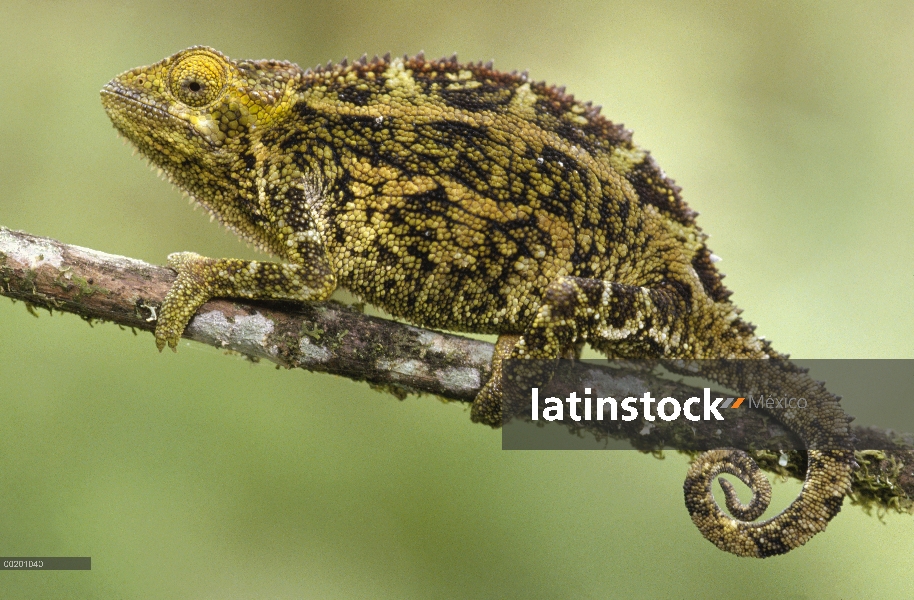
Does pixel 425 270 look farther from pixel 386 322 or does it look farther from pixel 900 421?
pixel 900 421

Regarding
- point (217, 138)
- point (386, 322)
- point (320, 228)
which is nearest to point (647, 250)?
point (386, 322)

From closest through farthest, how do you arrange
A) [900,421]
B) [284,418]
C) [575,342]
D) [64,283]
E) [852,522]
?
[64,283] < [575,342] < [900,421] < [852,522] < [284,418]

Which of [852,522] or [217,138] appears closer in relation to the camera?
[217,138]

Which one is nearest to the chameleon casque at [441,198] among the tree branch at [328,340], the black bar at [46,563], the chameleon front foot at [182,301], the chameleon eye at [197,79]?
the chameleon eye at [197,79]

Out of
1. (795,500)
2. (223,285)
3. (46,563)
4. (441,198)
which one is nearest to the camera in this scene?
(795,500)

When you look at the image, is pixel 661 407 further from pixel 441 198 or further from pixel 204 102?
pixel 204 102

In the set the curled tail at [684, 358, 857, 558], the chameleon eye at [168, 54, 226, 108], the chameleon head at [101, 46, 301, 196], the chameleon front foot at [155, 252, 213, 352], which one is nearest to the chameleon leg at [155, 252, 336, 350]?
Result: the chameleon front foot at [155, 252, 213, 352]

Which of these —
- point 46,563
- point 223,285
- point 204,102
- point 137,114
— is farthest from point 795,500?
point 46,563

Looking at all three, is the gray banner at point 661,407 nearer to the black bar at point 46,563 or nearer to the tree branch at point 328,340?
the tree branch at point 328,340

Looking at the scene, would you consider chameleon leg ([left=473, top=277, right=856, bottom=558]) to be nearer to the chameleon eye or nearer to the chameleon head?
the chameleon head
